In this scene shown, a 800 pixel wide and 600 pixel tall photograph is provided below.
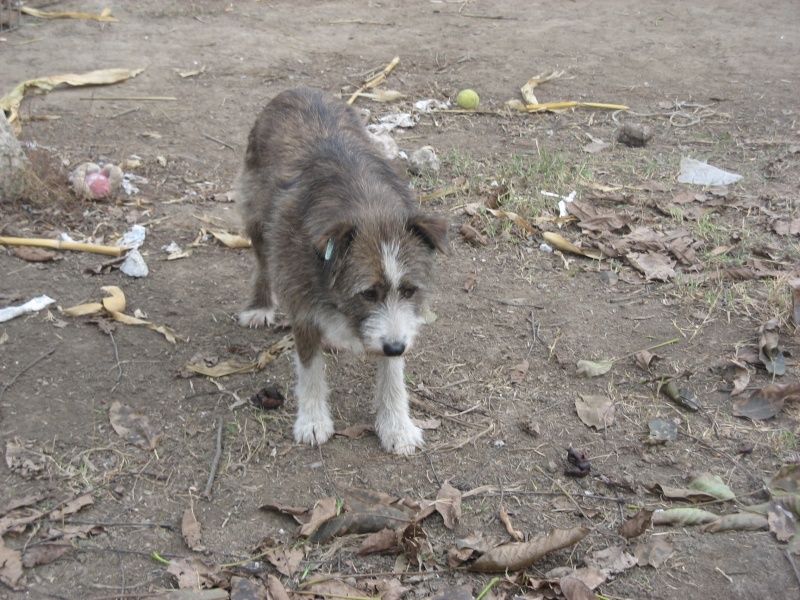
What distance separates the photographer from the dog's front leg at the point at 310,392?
4781 millimetres

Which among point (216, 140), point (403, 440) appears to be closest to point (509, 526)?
point (403, 440)

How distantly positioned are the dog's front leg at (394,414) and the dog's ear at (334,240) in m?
0.85

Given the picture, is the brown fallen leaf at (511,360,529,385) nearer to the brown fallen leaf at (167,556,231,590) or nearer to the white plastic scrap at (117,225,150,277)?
the brown fallen leaf at (167,556,231,590)

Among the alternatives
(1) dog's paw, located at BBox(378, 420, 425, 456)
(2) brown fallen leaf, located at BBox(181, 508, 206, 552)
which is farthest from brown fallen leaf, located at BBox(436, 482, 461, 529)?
(2) brown fallen leaf, located at BBox(181, 508, 206, 552)

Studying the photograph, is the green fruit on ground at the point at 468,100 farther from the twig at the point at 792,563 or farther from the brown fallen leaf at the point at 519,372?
the twig at the point at 792,563

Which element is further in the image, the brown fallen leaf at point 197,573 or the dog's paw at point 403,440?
the dog's paw at point 403,440

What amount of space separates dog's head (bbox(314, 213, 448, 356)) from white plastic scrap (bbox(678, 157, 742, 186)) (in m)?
4.21

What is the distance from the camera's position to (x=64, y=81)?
9.34 metres

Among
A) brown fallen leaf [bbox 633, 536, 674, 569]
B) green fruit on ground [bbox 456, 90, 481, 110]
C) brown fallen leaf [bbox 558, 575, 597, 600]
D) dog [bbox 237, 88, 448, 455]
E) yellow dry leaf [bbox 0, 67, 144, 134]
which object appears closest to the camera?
brown fallen leaf [bbox 558, 575, 597, 600]

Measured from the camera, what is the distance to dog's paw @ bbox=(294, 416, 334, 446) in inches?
188

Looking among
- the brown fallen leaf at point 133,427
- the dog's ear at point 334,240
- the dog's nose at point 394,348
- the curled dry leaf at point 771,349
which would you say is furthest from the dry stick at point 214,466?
the curled dry leaf at point 771,349

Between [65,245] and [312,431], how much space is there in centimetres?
286

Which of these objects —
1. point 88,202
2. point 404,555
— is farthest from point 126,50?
point 404,555

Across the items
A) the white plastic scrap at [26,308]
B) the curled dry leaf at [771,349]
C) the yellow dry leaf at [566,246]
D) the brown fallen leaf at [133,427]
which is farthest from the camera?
the yellow dry leaf at [566,246]
